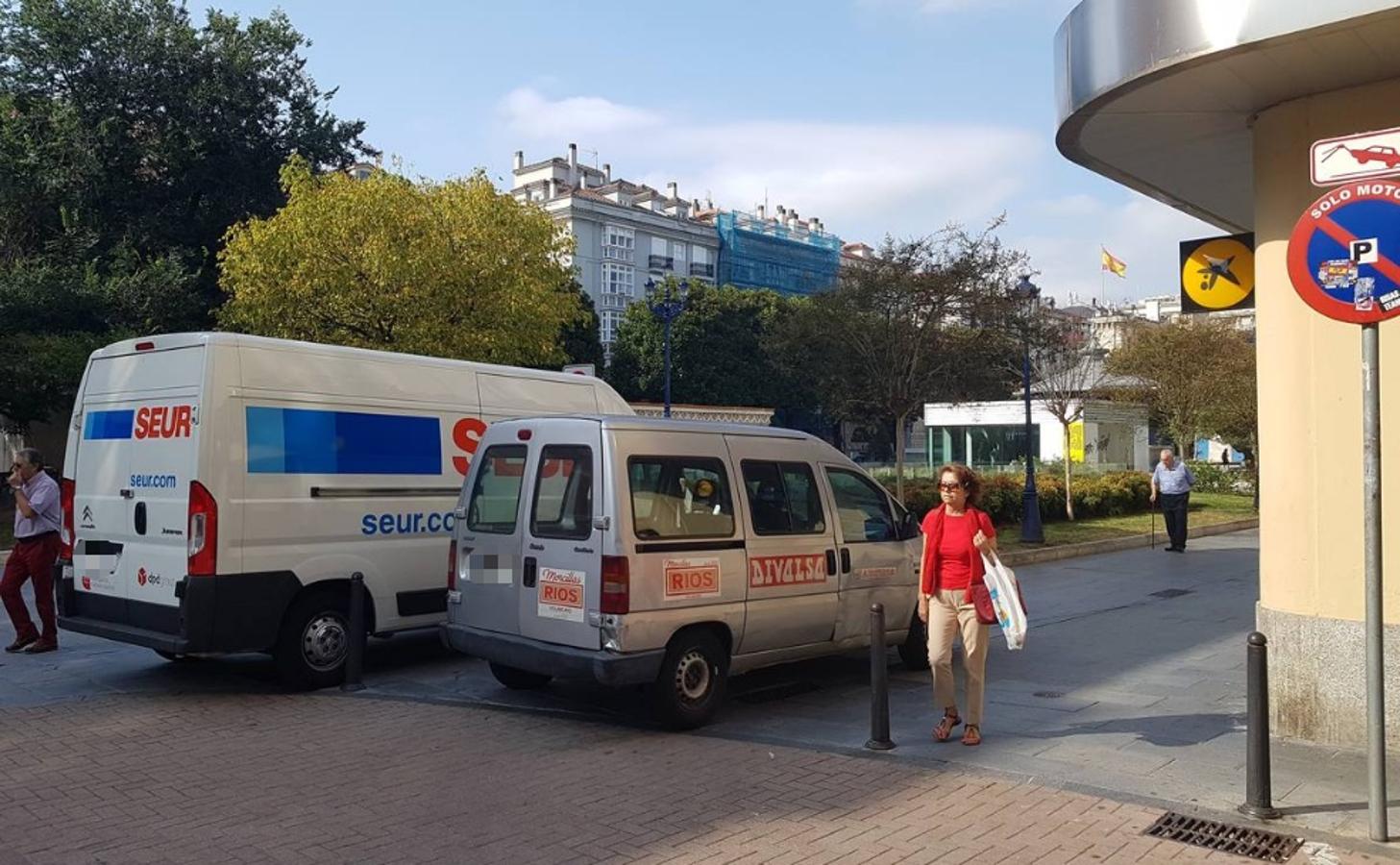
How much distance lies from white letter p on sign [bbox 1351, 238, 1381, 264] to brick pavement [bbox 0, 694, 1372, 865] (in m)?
2.69

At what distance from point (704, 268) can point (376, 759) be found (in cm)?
8259

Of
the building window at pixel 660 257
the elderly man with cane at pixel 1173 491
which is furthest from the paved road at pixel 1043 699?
the building window at pixel 660 257

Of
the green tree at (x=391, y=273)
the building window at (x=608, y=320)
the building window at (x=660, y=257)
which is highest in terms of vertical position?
the building window at (x=660, y=257)

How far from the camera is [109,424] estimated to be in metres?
8.17

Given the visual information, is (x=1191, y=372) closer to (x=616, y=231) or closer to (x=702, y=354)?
(x=702, y=354)

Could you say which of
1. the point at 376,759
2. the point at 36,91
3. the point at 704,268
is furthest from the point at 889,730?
the point at 704,268

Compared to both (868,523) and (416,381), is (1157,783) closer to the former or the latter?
(868,523)

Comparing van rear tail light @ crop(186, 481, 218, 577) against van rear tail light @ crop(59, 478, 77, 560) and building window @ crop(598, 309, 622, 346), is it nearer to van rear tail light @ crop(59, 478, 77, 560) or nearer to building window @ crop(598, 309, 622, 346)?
van rear tail light @ crop(59, 478, 77, 560)

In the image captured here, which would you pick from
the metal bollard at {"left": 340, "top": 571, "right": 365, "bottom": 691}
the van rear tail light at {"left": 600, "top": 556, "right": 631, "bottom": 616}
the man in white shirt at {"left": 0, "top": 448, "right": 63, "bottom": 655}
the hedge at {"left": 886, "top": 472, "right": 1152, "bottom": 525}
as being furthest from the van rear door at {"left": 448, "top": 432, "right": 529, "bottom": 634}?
the hedge at {"left": 886, "top": 472, "right": 1152, "bottom": 525}

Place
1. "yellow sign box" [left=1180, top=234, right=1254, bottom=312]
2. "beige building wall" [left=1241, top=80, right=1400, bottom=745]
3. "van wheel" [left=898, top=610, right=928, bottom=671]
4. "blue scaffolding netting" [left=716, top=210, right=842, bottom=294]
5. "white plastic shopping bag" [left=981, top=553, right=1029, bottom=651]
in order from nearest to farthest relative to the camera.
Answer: "beige building wall" [left=1241, top=80, right=1400, bottom=745] < "white plastic shopping bag" [left=981, top=553, right=1029, bottom=651] < "yellow sign box" [left=1180, top=234, right=1254, bottom=312] < "van wheel" [left=898, top=610, right=928, bottom=671] < "blue scaffolding netting" [left=716, top=210, right=842, bottom=294]

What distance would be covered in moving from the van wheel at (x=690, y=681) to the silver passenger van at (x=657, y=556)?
1 cm

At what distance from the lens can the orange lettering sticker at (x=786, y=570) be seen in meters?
7.28

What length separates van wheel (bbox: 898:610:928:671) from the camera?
871 centimetres

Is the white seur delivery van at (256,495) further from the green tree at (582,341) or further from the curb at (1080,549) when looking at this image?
the green tree at (582,341)
